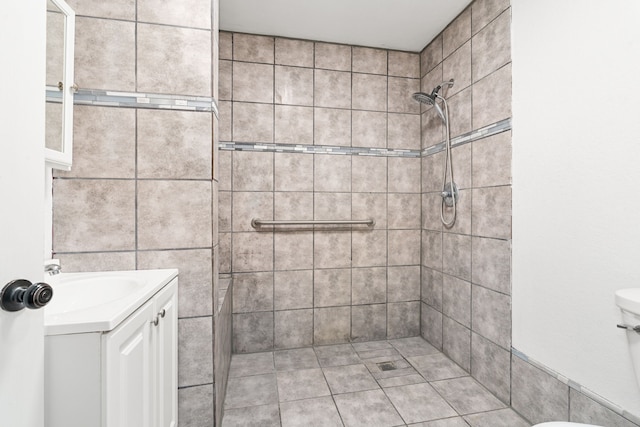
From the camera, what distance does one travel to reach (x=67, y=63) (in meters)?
1.16

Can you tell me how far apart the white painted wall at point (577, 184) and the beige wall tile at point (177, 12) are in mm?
1607

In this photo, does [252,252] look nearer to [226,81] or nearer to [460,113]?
[226,81]

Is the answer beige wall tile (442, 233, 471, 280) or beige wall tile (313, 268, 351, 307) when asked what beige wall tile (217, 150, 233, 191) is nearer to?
beige wall tile (313, 268, 351, 307)

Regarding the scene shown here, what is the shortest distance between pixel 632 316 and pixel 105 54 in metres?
2.21

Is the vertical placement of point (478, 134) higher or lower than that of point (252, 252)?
higher

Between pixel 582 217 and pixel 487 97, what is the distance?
2.93 feet

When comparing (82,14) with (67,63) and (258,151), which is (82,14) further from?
(258,151)

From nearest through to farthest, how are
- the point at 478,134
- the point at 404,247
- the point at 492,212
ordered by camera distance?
the point at 492,212 < the point at 478,134 < the point at 404,247

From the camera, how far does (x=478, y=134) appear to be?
1.84 metres

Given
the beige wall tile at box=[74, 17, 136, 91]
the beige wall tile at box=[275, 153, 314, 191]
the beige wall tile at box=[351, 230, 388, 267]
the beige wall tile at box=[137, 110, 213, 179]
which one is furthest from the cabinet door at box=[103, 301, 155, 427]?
the beige wall tile at box=[351, 230, 388, 267]

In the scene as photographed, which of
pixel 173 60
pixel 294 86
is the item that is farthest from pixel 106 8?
pixel 294 86

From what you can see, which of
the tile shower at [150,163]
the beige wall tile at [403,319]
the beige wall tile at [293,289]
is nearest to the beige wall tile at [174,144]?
the tile shower at [150,163]

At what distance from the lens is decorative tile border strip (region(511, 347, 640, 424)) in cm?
110

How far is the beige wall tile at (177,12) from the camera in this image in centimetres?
126
